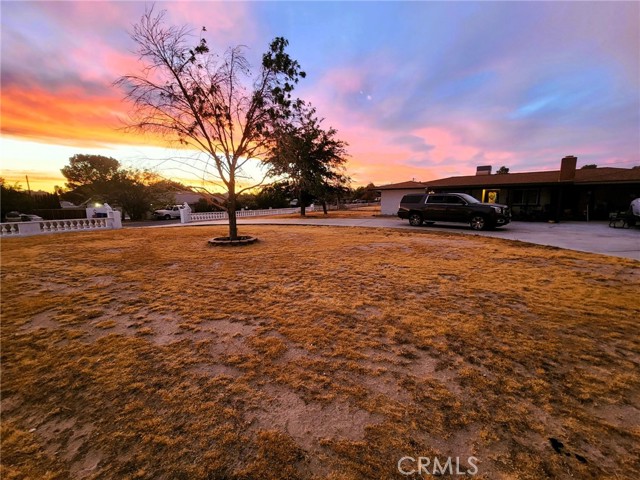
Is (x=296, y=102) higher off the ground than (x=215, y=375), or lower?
higher

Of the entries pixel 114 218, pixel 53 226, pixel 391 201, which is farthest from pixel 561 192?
pixel 53 226

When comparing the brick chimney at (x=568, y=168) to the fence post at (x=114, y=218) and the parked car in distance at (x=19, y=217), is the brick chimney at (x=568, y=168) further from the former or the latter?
the parked car in distance at (x=19, y=217)

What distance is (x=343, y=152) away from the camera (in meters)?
26.1

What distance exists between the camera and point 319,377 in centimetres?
258

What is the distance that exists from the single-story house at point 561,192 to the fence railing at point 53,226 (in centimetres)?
2431

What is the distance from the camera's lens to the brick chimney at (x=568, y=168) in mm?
17078

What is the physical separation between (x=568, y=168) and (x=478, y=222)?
10.2 m

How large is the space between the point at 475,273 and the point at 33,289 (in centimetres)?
931

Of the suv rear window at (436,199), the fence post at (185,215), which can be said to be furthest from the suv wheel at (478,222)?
the fence post at (185,215)

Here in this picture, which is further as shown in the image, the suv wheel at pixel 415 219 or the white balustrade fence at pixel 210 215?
the white balustrade fence at pixel 210 215

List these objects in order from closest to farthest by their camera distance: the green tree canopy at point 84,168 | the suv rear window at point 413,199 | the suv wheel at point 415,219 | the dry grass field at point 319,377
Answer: the dry grass field at point 319,377
the suv wheel at point 415,219
the suv rear window at point 413,199
the green tree canopy at point 84,168

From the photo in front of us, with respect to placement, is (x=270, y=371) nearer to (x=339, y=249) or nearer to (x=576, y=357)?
(x=576, y=357)

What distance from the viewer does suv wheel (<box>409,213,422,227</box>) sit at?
1570 centimetres

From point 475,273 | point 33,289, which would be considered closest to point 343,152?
point 475,273
